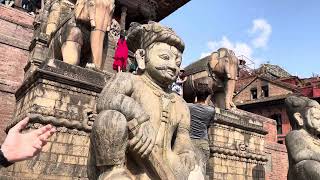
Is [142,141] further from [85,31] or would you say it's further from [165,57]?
[85,31]

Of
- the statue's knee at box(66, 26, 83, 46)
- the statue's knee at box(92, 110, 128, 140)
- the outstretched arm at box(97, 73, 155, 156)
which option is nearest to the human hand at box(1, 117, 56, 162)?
the statue's knee at box(92, 110, 128, 140)

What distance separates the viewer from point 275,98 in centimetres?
3169

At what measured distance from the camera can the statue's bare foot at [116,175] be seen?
2.95 m

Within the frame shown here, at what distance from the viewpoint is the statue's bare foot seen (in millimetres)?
2945

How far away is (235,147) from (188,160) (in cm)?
483

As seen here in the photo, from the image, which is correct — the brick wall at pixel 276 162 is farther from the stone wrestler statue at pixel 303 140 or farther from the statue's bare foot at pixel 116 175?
the statue's bare foot at pixel 116 175

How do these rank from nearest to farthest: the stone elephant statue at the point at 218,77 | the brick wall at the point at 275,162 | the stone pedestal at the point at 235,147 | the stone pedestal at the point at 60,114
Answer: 1. the stone pedestal at the point at 60,114
2. the stone pedestal at the point at 235,147
3. the stone elephant statue at the point at 218,77
4. the brick wall at the point at 275,162

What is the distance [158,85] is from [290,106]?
9.78 feet

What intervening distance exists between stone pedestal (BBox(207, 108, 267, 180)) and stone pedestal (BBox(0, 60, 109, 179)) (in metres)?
2.94

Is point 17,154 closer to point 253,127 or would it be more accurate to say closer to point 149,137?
point 149,137

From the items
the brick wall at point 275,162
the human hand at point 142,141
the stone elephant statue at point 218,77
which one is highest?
the stone elephant statue at point 218,77

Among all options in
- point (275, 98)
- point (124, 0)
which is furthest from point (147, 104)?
point (275, 98)

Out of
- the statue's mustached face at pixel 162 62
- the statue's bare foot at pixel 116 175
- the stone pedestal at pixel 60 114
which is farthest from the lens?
the stone pedestal at pixel 60 114

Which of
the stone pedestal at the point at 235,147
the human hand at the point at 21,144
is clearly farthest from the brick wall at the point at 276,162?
the human hand at the point at 21,144
